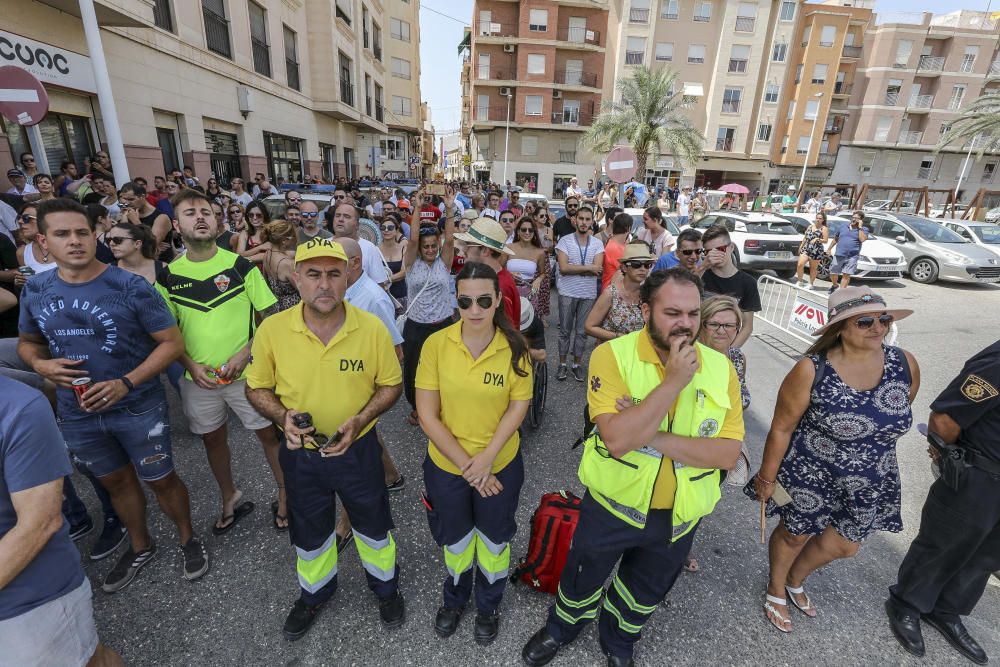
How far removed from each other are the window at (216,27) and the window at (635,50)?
31228 mm

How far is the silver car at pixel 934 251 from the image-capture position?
11.2 meters

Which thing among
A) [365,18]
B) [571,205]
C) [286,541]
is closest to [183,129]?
[571,205]

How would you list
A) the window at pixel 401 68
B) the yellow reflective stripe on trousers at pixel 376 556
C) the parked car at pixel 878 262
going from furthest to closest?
the window at pixel 401 68 < the parked car at pixel 878 262 < the yellow reflective stripe on trousers at pixel 376 556

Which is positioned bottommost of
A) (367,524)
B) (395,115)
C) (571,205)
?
(367,524)

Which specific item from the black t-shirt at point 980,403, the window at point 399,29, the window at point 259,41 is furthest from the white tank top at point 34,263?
the window at point 399,29

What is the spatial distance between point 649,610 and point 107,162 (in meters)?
12.1

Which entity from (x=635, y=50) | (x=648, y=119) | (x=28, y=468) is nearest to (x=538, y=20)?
(x=635, y=50)

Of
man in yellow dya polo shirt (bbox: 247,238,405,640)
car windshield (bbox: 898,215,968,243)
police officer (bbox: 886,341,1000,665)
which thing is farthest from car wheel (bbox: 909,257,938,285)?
man in yellow dya polo shirt (bbox: 247,238,405,640)

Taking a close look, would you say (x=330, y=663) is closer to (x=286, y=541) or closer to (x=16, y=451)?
(x=286, y=541)

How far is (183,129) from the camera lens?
12.2m

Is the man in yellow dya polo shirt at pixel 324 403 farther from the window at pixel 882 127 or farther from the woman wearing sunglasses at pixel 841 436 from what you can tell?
the window at pixel 882 127

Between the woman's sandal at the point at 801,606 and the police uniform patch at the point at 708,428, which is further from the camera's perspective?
the woman's sandal at the point at 801,606

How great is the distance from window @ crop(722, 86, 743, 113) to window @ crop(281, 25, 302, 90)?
32.7 m

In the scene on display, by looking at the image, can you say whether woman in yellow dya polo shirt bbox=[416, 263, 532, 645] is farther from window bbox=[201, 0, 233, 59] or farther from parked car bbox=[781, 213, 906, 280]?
window bbox=[201, 0, 233, 59]
